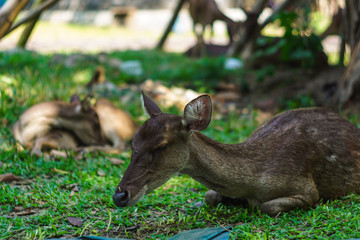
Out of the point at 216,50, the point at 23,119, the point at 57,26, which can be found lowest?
the point at 57,26

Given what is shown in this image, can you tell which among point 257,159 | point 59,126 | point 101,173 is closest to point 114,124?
point 59,126

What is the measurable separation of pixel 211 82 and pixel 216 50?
3.80m

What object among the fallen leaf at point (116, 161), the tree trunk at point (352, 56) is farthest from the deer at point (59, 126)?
the tree trunk at point (352, 56)

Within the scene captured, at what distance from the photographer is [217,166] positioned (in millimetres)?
3145

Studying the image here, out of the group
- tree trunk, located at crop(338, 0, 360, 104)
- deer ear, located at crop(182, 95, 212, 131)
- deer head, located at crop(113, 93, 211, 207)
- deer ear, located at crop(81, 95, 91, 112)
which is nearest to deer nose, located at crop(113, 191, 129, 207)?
deer head, located at crop(113, 93, 211, 207)

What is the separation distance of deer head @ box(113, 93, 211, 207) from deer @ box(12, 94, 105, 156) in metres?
2.51

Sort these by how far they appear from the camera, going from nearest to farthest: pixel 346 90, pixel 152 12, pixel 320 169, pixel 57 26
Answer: pixel 320 169 < pixel 346 90 < pixel 57 26 < pixel 152 12

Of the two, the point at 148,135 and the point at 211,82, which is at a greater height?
the point at 148,135

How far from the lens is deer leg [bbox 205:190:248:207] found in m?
3.49

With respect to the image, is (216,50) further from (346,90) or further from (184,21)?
(184,21)

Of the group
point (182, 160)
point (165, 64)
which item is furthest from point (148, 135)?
point (165, 64)

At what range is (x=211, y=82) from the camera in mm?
8250

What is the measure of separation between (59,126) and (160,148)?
2.98m

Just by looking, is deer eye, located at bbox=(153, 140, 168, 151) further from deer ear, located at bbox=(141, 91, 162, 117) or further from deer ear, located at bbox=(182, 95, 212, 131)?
deer ear, located at bbox=(141, 91, 162, 117)
